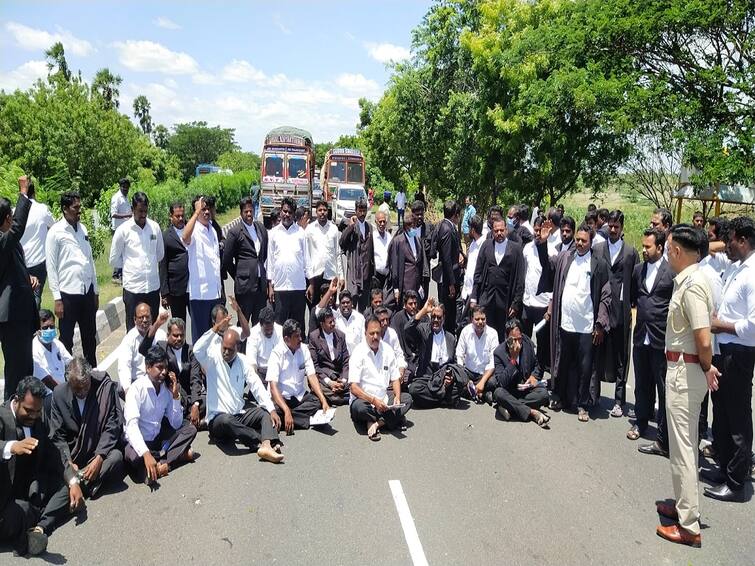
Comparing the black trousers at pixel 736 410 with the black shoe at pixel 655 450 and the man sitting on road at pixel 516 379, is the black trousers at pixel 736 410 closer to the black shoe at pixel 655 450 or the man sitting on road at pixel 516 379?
the black shoe at pixel 655 450

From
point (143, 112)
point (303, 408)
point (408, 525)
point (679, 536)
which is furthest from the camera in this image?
point (143, 112)

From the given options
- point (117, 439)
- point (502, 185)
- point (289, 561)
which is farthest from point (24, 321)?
point (502, 185)

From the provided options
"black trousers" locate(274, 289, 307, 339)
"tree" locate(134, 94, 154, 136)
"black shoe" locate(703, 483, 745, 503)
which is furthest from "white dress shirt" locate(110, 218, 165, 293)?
"tree" locate(134, 94, 154, 136)

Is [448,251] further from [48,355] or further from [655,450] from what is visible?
[48,355]

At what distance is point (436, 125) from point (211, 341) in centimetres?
1910

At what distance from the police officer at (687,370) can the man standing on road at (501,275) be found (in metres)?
3.32

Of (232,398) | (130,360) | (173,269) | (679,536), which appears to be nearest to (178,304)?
(173,269)

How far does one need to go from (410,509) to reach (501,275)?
377 cm

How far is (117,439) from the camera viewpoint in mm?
5344

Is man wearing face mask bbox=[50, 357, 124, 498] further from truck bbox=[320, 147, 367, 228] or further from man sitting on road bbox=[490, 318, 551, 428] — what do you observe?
truck bbox=[320, 147, 367, 228]

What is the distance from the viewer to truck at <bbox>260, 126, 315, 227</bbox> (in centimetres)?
2619

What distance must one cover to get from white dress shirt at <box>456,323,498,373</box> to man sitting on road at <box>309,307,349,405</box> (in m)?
1.33

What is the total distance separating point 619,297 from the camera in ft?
23.0

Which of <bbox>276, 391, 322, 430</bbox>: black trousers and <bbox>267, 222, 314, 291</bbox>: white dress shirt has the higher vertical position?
<bbox>267, 222, 314, 291</bbox>: white dress shirt
